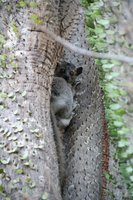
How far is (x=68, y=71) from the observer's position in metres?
4.90

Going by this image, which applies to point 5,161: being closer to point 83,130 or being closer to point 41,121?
point 41,121

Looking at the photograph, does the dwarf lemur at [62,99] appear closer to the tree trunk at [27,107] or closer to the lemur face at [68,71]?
the lemur face at [68,71]

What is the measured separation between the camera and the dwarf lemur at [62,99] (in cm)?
442

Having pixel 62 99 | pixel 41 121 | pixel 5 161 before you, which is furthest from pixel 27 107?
pixel 62 99

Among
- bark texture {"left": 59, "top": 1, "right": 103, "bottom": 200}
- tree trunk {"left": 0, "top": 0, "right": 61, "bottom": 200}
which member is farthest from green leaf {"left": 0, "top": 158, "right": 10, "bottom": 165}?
bark texture {"left": 59, "top": 1, "right": 103, "bottom": 200}

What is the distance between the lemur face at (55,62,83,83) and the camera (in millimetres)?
4875

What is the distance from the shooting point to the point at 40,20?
432cm

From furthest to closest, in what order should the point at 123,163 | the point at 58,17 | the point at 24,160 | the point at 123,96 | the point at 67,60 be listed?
1. the point at 67,60
2. the point at 58,17
3. the point at 24,160
4. the point at 123,163
5. the point at 123,96

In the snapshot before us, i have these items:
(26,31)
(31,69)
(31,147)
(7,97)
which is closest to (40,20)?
(26,31)

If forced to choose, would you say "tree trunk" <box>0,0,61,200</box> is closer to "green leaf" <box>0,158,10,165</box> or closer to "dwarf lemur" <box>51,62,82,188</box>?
"green leaf" <box>0,158,10,165</box>

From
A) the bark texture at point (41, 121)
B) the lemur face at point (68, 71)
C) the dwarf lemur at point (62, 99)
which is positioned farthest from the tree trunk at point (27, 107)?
the lemur face at point (68, 71)

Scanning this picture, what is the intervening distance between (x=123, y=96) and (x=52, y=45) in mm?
1761

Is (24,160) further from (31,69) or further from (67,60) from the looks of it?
(67,60)

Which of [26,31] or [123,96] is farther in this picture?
[26,31]
